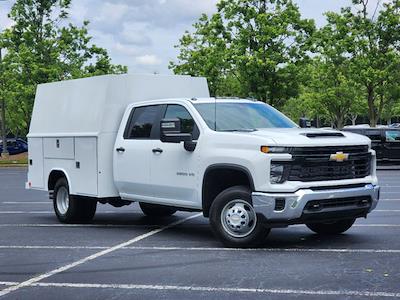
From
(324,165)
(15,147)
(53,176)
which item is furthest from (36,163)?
(15,147)

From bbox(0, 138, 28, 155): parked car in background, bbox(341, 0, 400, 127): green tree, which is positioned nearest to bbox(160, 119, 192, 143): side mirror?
bbox(341, 0, 400, 127): green tree

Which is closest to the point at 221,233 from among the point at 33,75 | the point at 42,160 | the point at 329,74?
the point at 42,160

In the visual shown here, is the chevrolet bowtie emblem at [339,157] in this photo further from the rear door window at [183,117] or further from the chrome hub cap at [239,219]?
the rear door window at [183,117]

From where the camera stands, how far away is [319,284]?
5.99 metres

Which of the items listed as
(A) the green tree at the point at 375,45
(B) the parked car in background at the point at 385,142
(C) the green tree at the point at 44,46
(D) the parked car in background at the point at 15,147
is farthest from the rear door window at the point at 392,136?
(D) the parked car in background at the point at 15,147

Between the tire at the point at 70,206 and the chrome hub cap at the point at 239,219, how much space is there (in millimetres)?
3596

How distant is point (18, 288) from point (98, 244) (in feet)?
8.24

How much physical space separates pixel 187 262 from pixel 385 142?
20184mm

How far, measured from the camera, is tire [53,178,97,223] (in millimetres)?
10758

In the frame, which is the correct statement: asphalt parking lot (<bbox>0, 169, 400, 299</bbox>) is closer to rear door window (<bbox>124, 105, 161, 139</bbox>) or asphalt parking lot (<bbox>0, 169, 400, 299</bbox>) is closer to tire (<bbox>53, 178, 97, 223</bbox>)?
tire (<bbox>53, 178, 97, 223</bbox>)

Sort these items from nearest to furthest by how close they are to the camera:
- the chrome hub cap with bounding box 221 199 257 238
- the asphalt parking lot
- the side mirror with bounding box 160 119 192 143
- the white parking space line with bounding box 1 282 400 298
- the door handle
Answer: the white parking space line with bounding box 1 282 400 298 < the asphalt parking lot < the chrome hub cap with bounding box 221 199 257 238 < the side mirror with bounding box 160 119 192 143 < the door handle

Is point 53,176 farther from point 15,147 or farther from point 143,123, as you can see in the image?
point 15,147

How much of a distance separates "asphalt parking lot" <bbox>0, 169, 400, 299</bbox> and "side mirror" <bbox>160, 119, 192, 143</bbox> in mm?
1406

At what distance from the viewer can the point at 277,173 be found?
7.52 metres
